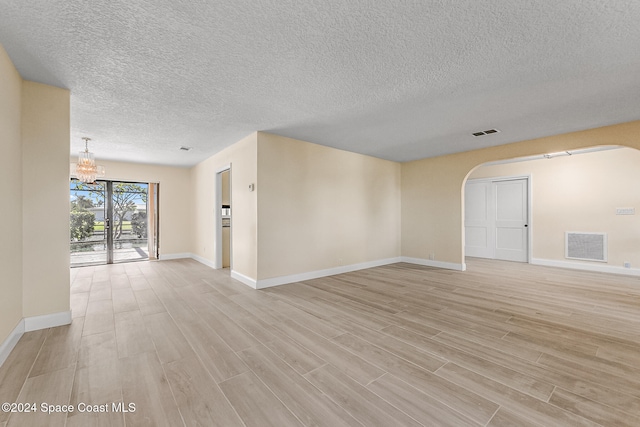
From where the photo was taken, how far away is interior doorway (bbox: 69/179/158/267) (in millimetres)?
6227

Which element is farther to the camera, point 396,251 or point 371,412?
point 396,251

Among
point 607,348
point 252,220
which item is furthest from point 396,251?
point 607,348

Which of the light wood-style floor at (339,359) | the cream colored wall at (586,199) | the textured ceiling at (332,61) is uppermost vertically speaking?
the textured ceiling at (332,61)

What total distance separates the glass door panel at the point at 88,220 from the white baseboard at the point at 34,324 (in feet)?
14.4

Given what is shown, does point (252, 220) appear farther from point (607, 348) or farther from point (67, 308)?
point (607, 348)

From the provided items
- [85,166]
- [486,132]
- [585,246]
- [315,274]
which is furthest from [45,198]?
[585,246]

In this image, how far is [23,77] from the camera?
2.54 meters

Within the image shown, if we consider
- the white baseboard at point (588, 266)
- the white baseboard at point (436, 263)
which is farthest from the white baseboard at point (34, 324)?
the white baseboard at point (588, 266)

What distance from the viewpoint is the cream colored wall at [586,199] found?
16.5 feet

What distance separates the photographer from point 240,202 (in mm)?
4629

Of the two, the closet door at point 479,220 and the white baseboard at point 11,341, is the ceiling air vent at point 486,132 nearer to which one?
the closet door at point 479,220

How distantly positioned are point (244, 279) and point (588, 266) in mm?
7055

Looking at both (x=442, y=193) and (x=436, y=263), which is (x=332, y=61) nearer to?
(x=442, y=193)

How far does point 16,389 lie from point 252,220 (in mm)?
2895
